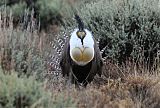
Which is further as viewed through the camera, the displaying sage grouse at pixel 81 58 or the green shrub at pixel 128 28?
the green shrub at pixel 128 28

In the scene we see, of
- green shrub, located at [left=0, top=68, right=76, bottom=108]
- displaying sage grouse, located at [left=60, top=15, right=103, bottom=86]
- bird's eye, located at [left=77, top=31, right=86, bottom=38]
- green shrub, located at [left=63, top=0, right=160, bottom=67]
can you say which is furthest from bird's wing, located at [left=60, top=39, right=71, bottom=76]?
green shrub, located at [left=0, top=68, right=76, bottom=108]

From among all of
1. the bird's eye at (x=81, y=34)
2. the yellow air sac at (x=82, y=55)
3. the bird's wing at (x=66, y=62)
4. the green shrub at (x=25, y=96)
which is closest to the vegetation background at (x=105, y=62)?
the green shrub at (x=25, y=96)

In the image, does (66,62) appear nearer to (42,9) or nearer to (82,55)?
(82,55)

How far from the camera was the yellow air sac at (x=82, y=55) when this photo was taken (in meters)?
6.30

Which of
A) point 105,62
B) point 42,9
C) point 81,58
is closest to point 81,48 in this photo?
point 81,58

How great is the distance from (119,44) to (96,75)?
841mm

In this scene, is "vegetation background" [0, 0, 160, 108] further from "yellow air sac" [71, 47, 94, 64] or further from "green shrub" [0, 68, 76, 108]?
"yellow air sac" [71, 47, 94, 64]

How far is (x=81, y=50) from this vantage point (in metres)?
6.30

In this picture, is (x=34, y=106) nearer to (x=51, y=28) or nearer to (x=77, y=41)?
(x=77, y=41)

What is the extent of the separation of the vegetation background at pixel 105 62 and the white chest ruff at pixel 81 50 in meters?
0.33

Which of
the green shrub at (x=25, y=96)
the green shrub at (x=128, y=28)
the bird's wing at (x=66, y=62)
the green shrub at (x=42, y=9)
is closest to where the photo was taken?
the green shrub at (x=25, y=96)

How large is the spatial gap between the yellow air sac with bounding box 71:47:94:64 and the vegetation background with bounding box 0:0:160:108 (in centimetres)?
33

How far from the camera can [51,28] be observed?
1078cm

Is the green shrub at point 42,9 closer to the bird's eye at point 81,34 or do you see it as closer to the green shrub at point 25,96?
the bird's eye at point 81,34
